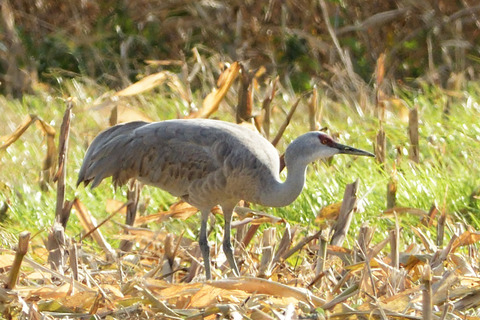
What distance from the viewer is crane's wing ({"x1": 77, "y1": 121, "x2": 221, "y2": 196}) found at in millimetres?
4348

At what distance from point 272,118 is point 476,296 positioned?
3.80m

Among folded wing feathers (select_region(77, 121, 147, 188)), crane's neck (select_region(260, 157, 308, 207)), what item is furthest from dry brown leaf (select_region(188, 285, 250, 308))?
folded wing feathers (select_region(77, 121, 147, 188))

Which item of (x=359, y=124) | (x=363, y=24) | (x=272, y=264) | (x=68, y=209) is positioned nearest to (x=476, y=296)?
(x=272, y=264)

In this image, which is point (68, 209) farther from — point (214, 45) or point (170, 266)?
point (214, 45)

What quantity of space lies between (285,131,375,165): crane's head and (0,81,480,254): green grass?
26 cm

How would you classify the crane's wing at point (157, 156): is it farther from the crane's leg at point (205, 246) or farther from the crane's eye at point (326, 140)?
the crane's eye at point (326, 140)

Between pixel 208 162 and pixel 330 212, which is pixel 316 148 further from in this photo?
pixel 208 162

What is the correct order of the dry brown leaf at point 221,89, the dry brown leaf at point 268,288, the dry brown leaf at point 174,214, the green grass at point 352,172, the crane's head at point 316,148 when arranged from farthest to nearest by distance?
1. the dry brown leaf at point 221,89
2. the green grass at point 352,172
3. the dry brown leaf at point 174,214
4. the crane's head at point 316,148
5. the dry brown leaf at point 268,288

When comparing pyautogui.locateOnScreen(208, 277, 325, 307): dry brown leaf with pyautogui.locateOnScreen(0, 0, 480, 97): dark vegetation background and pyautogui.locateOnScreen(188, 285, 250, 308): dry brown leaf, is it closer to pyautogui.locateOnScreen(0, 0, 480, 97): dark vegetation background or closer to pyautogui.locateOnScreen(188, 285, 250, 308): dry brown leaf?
pyautogui.locateOnScreen(188, 285, 250, 308): dry brown leaf

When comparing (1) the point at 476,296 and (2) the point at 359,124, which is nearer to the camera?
(1) the point at 476,296

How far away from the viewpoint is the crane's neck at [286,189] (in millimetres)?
4254

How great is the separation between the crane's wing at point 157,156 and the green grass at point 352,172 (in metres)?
0.27

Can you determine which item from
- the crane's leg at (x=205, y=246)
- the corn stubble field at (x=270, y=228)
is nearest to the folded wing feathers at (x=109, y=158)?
the corn stubble field at (x=270, y=228)

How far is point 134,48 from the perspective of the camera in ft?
30.4
